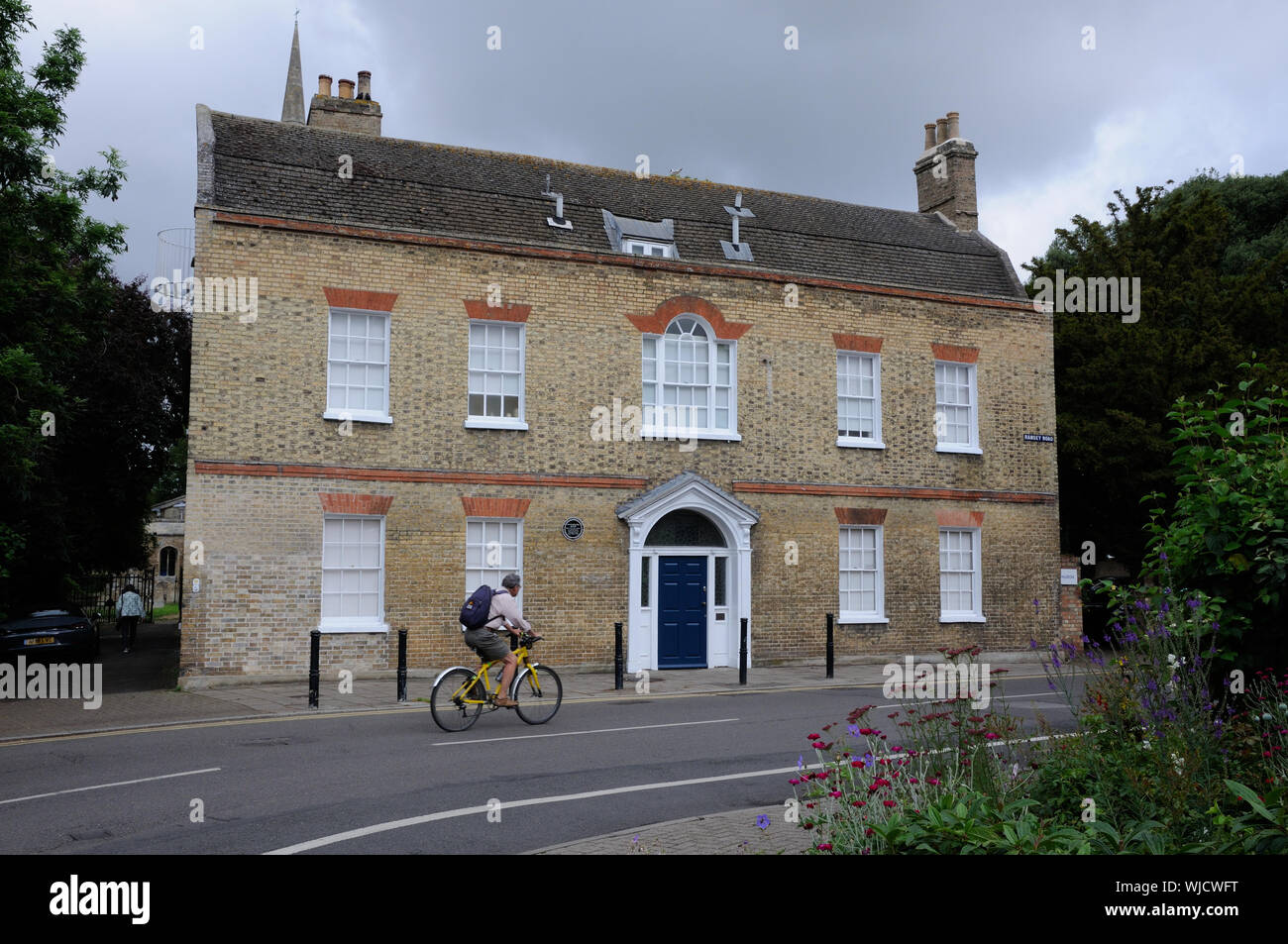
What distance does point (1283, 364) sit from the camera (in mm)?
24328

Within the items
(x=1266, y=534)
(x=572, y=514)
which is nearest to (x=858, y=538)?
(x=572, y=514)

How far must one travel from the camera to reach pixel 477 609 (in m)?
11.9

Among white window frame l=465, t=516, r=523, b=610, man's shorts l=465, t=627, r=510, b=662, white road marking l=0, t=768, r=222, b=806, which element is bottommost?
white road marking l=0, t=768, r=222, b=806

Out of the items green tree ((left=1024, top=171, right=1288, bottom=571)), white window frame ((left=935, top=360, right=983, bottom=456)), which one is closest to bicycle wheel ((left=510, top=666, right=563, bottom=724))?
white window frame ((left=935, top=360, right=983, bottom=456))

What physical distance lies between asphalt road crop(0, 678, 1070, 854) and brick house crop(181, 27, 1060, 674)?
441cm

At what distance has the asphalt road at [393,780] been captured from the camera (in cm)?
707

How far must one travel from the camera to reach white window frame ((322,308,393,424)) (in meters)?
17.2

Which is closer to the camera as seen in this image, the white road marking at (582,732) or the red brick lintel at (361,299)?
the white road marking at (582,732)

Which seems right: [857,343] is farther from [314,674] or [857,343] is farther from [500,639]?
[314,674]

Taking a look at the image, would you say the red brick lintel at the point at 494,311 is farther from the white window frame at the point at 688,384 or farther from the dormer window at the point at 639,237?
the dormer window at the point at 639,237

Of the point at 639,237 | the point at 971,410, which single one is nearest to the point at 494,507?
the point at 639,237

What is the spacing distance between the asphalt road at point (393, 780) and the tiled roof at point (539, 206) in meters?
9.35

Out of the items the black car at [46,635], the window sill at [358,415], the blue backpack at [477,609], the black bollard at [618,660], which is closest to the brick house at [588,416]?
the window sill at [358,415]

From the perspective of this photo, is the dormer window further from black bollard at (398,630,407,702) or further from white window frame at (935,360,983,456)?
black bollard at (398,630,407,702)
